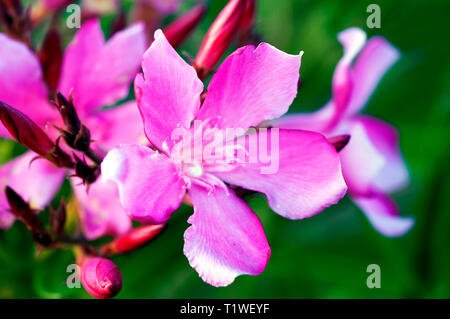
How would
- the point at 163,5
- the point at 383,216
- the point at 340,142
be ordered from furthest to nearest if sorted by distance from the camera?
the point at 163,5 < the point at 383,216 < the point at 340,142

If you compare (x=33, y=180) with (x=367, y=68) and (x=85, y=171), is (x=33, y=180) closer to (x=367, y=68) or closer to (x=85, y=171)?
(x=85, y=171)

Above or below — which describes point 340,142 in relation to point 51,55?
below

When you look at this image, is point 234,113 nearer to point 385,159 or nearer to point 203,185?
point 203,185

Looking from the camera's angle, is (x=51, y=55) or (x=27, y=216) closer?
(x=27, y=216)

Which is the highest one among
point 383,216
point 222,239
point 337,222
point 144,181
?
point 144,181

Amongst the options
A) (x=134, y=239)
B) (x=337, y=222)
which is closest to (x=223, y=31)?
(x=134, y=239)

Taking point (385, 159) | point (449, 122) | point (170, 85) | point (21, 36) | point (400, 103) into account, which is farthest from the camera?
point (400, 103)

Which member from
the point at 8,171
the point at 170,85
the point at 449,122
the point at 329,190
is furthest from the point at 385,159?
the point at 8,171
